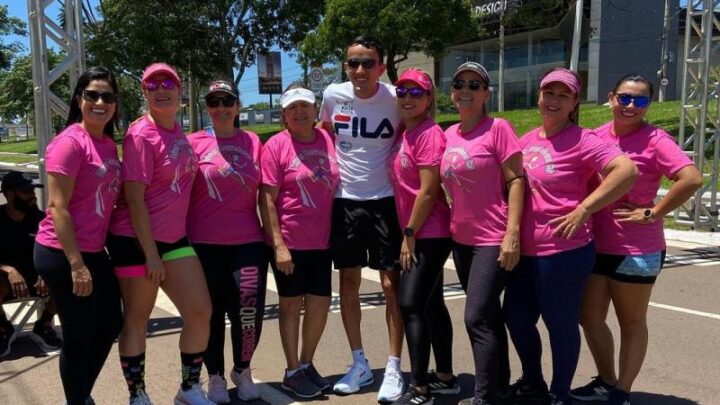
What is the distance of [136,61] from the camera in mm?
25000

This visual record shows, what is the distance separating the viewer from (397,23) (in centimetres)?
2327

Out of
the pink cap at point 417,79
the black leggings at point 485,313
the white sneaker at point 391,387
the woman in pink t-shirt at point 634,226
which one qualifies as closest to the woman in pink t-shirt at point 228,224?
the white sneaker at point 391,387

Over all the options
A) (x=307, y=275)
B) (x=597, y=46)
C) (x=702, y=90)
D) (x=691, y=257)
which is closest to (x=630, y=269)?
(x=307, y=275)

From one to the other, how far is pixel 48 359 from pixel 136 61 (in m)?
22.2

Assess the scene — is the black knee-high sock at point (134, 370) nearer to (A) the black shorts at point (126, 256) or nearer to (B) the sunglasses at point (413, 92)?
(A) the black shorts at point (126, 256)

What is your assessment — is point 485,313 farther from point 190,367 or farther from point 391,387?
point 190,367

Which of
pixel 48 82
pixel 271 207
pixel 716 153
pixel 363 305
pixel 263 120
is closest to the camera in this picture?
pixel 271 207

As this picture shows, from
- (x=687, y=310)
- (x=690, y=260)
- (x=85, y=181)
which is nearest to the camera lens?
(x=85, y=181)

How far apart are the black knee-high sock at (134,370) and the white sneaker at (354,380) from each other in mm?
1255

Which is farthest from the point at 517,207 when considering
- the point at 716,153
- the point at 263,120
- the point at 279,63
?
the point at 263,120

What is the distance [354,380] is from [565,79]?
2315 millimetres

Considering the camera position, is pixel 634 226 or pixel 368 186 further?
pixel 368 186

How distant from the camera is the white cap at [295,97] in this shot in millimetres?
3969

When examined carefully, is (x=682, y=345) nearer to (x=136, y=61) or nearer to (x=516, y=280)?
(x=516, y=280)
